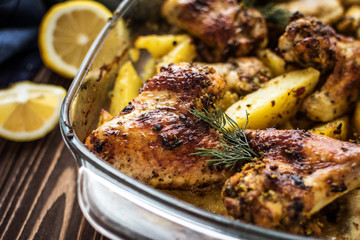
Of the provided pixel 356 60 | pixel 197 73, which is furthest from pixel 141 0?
pixel 356 60

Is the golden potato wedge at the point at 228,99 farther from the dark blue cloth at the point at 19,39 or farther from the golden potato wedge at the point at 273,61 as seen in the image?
the dark blue cloth at the point at 19,39

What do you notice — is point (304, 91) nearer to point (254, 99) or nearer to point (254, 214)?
point (254, 99)

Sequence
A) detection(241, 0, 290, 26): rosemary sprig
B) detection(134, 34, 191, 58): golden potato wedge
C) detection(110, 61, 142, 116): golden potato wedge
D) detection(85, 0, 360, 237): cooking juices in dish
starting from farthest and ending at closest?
detection(241, 0, 290, 26): rosemary sprig
detection(134, 34, 191, 58): golden potato wedge
detection(110, 61, 142, 116): golden potato wedge
detection(85, 0, 360, 237): cooking juices in dish

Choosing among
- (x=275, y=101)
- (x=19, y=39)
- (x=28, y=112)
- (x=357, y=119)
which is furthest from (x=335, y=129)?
(x=19, y=39)

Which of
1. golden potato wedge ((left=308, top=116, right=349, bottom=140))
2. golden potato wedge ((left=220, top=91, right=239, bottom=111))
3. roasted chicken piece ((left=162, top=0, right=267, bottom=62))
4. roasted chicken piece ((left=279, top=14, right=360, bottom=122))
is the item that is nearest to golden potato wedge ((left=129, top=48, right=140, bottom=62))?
roasted chicken piece ((left=162, top=0, right=267, bottom=62))

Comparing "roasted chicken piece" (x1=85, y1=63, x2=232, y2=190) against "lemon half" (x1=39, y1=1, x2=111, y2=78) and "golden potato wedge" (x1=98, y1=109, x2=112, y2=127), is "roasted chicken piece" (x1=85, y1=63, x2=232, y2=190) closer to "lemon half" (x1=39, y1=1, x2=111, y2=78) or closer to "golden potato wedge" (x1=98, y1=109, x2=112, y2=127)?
"golden potato wedge" (x1=98, y1=109, x2=112, y2=127)

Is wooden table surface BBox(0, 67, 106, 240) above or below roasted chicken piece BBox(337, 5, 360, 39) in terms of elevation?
below
